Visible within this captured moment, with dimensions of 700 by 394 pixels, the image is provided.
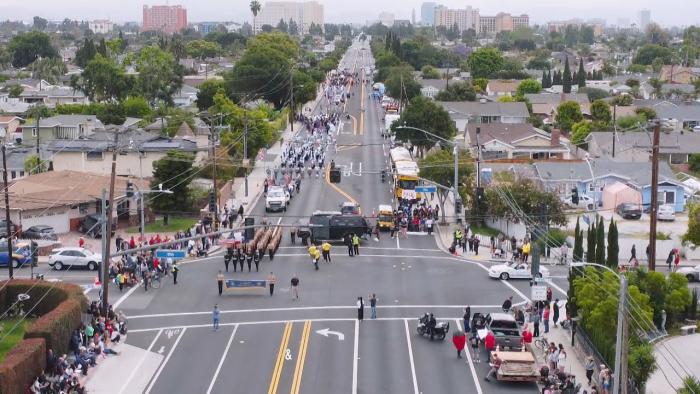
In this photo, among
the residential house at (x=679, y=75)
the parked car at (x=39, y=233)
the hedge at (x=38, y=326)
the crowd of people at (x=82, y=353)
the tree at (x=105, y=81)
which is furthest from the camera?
the residential house at (x=679, y=75)

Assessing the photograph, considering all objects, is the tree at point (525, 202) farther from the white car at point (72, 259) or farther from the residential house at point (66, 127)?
the residential house at point (66, 127)

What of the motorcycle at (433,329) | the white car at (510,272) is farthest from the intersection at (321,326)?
the white car at (510,272)

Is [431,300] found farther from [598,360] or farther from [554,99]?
[554,99]

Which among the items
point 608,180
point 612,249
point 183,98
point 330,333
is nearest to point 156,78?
point 183,98

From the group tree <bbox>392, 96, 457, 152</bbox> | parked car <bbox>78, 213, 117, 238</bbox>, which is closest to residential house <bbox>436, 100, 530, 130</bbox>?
→ tree <bbox>392, 96, 457, 152</bbox>

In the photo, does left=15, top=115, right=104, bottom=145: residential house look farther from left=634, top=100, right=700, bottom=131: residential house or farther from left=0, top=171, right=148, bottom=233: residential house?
left=634, top=100, right=700, bottom=131: residential house

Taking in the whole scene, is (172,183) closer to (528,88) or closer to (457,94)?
(457,94)

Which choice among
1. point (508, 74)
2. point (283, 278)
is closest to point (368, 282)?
point (283, 278)
